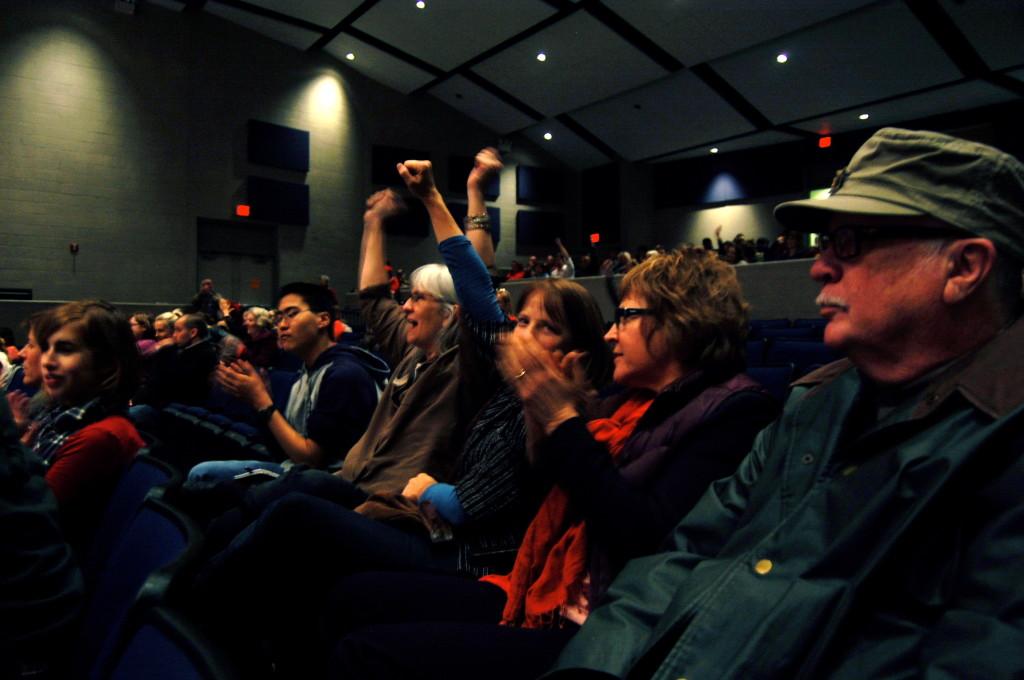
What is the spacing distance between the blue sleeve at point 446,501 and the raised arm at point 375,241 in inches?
63.8

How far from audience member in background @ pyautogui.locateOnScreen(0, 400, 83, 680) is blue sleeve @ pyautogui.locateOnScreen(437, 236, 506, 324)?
3.55 ft

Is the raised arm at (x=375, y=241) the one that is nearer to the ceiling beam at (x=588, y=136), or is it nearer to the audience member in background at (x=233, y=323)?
the audience member in background at (x=233, y=323)

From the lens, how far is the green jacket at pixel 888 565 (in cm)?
69

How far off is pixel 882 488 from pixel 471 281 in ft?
4.32

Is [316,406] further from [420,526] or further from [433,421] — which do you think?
[420,526]

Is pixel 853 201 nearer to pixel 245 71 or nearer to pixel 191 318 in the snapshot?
pixel 191 318

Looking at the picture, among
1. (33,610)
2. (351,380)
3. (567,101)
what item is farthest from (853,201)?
(567,101)

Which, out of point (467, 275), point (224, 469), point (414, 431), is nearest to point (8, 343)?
point (224, 469)

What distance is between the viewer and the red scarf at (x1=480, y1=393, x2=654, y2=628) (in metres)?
1.28

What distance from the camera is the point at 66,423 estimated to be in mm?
1927

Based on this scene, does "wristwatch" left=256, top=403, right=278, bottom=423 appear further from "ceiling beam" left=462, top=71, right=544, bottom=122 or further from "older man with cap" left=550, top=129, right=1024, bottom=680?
"ceiling beam" left=462, top=71, right=544, bottom=122

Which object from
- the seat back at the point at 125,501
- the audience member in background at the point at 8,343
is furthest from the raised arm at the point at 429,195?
the audience member in background at the point at 8,343

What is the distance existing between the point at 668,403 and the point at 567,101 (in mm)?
13080

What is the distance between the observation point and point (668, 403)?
4.49 ft
